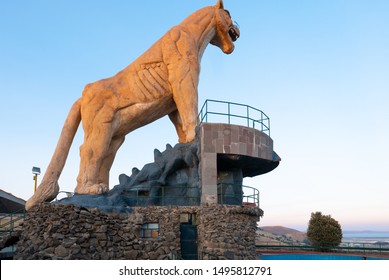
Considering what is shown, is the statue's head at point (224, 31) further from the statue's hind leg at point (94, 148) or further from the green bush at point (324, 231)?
the green bush at point (324, 231)

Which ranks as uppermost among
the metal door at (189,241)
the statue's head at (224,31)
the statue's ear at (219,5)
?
Answer: the statue's ear at (219,5)

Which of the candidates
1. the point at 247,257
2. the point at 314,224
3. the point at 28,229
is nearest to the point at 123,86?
the point at 28,229

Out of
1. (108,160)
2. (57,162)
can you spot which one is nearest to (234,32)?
(108,160)

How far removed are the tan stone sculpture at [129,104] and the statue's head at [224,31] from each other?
5.23ft

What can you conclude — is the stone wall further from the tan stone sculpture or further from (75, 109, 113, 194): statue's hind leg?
(75, 109, 113, 194): statue's hind leg

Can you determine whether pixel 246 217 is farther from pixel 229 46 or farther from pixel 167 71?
pixel 229 46

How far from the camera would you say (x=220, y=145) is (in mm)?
15070

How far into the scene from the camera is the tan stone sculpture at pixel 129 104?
1705cm

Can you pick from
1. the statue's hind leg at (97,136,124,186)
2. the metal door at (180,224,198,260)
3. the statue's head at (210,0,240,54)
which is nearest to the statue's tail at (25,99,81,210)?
the statue's hind leg at (97,136,124,186)

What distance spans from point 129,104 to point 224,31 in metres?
6.41

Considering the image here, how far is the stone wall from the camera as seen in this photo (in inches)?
528

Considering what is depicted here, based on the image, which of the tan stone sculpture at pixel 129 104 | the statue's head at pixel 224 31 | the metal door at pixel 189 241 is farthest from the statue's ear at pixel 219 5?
the metal door at pixel 189 241

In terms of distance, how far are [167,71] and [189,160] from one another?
4386 millimetres

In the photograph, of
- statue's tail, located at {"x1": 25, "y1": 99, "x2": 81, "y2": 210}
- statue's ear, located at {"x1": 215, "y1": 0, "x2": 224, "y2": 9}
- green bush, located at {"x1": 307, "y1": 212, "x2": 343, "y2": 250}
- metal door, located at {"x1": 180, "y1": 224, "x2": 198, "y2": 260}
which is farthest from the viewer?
green bush, located at {"x1": 307, "y1": 212, "x2": 343, "y2": 250}
